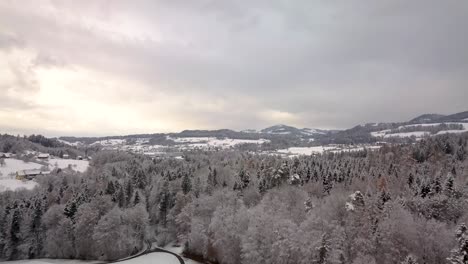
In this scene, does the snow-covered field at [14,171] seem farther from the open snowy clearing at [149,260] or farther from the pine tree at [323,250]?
the pine tree at [323,250]

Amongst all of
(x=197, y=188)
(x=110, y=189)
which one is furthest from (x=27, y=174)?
(x=197, y=188)

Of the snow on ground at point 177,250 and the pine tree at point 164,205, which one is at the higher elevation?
the pine tree at point 164,205

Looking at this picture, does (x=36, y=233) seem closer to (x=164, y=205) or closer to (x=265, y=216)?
(x=164, y=205)

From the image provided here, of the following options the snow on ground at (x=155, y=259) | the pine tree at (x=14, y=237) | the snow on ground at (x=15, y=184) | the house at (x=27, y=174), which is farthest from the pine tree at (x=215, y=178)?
the house at (x=27, y=174)

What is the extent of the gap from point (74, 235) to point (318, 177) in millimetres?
63433

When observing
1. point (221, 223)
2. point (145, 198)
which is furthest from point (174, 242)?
point (221, 223)

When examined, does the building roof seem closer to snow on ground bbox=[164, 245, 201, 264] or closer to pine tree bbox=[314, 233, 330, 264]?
snow on ground bbox=[164, 245, 201, 264]

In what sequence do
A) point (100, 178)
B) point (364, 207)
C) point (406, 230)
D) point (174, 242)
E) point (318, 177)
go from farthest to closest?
point (100, 178) → point (318, 177) → point (174, 242) → point (364, 207) → point (406, 230)

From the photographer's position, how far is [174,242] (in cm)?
9069

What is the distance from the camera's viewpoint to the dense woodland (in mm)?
47656

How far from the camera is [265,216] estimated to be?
60.0 meters

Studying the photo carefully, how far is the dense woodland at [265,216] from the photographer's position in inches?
1876

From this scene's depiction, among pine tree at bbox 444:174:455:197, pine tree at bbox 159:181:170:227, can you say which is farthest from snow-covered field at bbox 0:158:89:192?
pine tree at bbox 444:174:455:197

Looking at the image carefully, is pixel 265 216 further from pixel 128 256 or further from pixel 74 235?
pixel 74 235
